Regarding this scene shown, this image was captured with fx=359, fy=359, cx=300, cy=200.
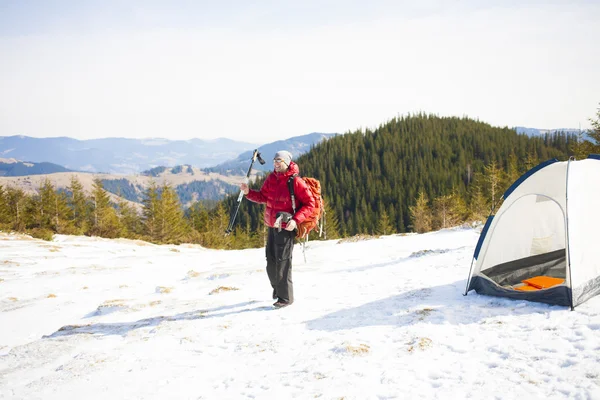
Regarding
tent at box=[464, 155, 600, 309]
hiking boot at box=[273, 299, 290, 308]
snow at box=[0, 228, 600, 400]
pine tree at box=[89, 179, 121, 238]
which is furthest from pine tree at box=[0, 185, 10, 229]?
tent at box=[464, 155, 600, 309]

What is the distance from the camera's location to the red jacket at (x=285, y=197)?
6779 mm

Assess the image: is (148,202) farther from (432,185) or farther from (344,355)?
(432,185)

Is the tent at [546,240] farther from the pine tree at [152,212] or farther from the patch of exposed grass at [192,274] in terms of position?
the pine tree at [152,212]

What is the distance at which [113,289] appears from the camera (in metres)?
11.1

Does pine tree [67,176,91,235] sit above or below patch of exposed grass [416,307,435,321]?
above

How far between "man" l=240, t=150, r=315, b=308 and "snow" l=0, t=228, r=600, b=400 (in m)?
0.84

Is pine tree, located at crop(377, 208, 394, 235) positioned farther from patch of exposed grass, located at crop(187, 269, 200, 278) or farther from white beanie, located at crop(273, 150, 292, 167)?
white beanie, located at crop(273, 150, 292, 167)

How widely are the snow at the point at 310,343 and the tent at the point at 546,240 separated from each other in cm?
34

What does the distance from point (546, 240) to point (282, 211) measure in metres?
5.96

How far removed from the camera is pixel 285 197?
272 inches

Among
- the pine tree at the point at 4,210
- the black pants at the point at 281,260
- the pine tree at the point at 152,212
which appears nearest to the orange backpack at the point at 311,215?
the black pants at the point at 281,260

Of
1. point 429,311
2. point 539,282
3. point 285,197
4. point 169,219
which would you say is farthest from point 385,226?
point 285,197

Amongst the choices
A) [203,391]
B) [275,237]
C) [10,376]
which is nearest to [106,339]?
[10,376]

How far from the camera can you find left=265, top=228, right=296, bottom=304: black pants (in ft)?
22.7
